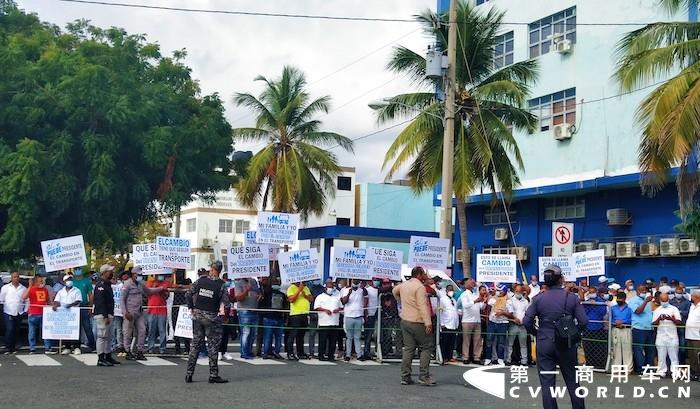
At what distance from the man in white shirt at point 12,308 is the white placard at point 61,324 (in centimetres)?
88

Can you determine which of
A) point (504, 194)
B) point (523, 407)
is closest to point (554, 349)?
point (523, 407)

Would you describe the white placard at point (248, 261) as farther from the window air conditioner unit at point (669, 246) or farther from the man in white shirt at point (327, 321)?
the window air conditioner unit at point (669, 246)

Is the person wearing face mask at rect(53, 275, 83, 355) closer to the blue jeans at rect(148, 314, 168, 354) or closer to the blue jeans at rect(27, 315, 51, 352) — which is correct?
the blue jeans at rect(27, 315, 51, 352)

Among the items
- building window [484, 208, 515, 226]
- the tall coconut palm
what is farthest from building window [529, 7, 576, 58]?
the tall coconut palm

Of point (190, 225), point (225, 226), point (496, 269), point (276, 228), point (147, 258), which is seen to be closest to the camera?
→ point (147, 258)

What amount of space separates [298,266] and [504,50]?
62.2 ft

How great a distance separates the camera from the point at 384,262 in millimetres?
19969

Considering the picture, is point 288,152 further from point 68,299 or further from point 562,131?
point 68,299

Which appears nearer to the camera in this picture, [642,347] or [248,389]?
[248,389]

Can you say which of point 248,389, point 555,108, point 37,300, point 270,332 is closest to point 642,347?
point 270,332

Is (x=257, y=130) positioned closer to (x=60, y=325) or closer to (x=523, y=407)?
(x=60, y=325)

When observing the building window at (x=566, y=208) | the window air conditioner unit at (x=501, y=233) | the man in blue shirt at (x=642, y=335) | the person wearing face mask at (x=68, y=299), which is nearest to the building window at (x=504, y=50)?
the building window at (x=566, y=208)

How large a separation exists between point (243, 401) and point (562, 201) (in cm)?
2246

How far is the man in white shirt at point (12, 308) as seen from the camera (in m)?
19.3
